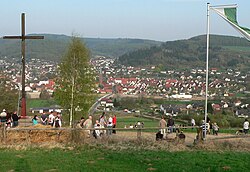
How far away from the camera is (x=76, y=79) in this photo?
103ft

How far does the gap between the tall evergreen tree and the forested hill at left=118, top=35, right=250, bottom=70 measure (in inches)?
3763

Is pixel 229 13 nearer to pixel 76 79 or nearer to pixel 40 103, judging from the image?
pixel 76 79

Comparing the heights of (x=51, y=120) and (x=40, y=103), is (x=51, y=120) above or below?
below

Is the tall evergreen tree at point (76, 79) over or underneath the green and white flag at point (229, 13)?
underneath

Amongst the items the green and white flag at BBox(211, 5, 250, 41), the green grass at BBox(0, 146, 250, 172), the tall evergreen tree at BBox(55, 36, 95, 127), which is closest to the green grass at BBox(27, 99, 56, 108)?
the tall evergreen tree at BBox(55, 36, 95, 127)

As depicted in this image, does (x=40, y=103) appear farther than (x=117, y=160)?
Yes

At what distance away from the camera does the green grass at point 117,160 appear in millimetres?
13062

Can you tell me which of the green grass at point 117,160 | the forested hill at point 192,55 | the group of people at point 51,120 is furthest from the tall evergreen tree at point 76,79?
the forested hill at point 192,55

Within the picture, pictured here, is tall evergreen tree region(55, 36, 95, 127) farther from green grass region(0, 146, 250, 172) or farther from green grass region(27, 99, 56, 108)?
green grass region(27, 99, 56, 108)

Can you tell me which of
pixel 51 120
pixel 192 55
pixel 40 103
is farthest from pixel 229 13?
pixel 192 55

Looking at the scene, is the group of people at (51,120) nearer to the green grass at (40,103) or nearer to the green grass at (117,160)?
the green grass at (117,160)

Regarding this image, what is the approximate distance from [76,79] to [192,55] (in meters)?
112

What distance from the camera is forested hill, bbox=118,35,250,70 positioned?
129125mm

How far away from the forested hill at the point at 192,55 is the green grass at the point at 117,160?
109701 mm
